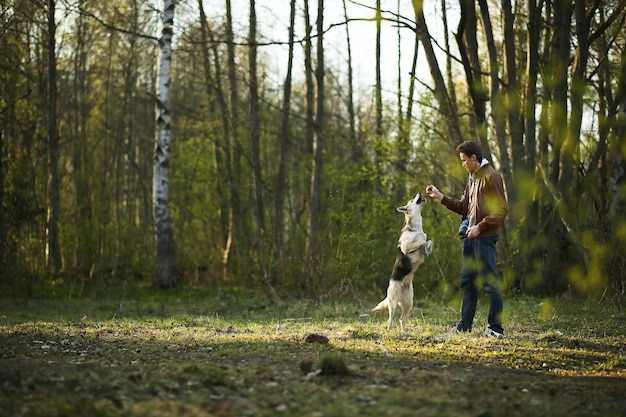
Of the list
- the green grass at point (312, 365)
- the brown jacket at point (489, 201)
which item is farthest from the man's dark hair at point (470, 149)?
the green grass at point (312, 365)

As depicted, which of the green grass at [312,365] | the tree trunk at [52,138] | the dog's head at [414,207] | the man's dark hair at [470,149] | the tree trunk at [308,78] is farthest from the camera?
the tree trunk at [308,78]

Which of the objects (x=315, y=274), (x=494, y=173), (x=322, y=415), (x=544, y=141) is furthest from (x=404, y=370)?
(x=544, y=141)

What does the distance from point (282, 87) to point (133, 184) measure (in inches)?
358

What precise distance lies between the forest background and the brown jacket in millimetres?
378

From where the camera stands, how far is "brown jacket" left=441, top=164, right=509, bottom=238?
29.1ft

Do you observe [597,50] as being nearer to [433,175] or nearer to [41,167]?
[433,175]

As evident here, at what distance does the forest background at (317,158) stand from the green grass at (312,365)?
3.99 feet

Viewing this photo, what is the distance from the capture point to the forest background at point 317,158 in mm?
14753

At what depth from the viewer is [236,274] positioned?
21500 millimetres

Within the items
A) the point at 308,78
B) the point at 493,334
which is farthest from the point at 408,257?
the point at 308,78

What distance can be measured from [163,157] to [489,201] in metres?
11.6

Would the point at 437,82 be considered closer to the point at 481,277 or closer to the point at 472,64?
the point at 472,64

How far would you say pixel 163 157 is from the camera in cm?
1888

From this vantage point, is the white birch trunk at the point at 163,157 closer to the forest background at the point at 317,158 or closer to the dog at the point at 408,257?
the forest background at the point at 317,158
